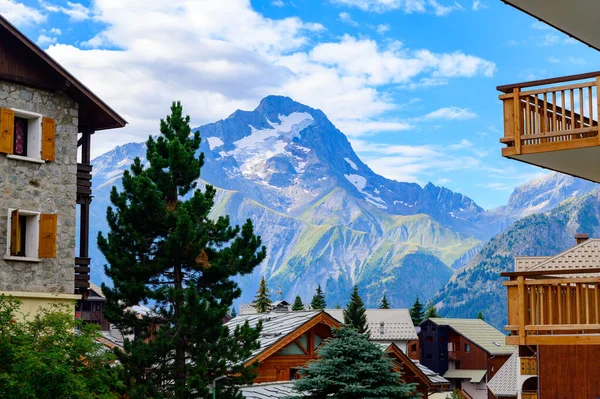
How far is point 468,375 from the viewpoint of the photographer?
99.3 m

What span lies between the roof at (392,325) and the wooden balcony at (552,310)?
7352cm

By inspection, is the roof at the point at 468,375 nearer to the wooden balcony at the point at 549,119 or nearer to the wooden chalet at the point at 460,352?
the wooden chalet at the point at 460,352

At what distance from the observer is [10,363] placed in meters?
19.0

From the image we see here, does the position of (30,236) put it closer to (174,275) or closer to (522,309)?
(174,275)

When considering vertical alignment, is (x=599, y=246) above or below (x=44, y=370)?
above

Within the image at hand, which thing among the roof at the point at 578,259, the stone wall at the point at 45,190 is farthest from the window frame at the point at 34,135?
the roof at the point at 578,259

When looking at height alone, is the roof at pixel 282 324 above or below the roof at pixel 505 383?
above

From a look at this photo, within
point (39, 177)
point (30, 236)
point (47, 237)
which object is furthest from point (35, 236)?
point (39, 177)

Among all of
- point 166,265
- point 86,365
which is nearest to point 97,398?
point 86,365

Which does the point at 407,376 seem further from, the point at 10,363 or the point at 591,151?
the point at 591,151

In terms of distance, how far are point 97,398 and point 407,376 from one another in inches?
757

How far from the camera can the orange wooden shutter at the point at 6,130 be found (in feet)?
79.0

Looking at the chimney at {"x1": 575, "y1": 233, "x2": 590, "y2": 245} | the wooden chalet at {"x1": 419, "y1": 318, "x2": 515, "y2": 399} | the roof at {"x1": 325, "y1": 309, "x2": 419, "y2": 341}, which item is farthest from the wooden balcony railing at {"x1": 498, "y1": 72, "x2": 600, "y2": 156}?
the wooden chalet at {"x1": 419, "y1": 318, "x2": 515, "y2": 399}

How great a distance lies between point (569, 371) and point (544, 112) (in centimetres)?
1451
